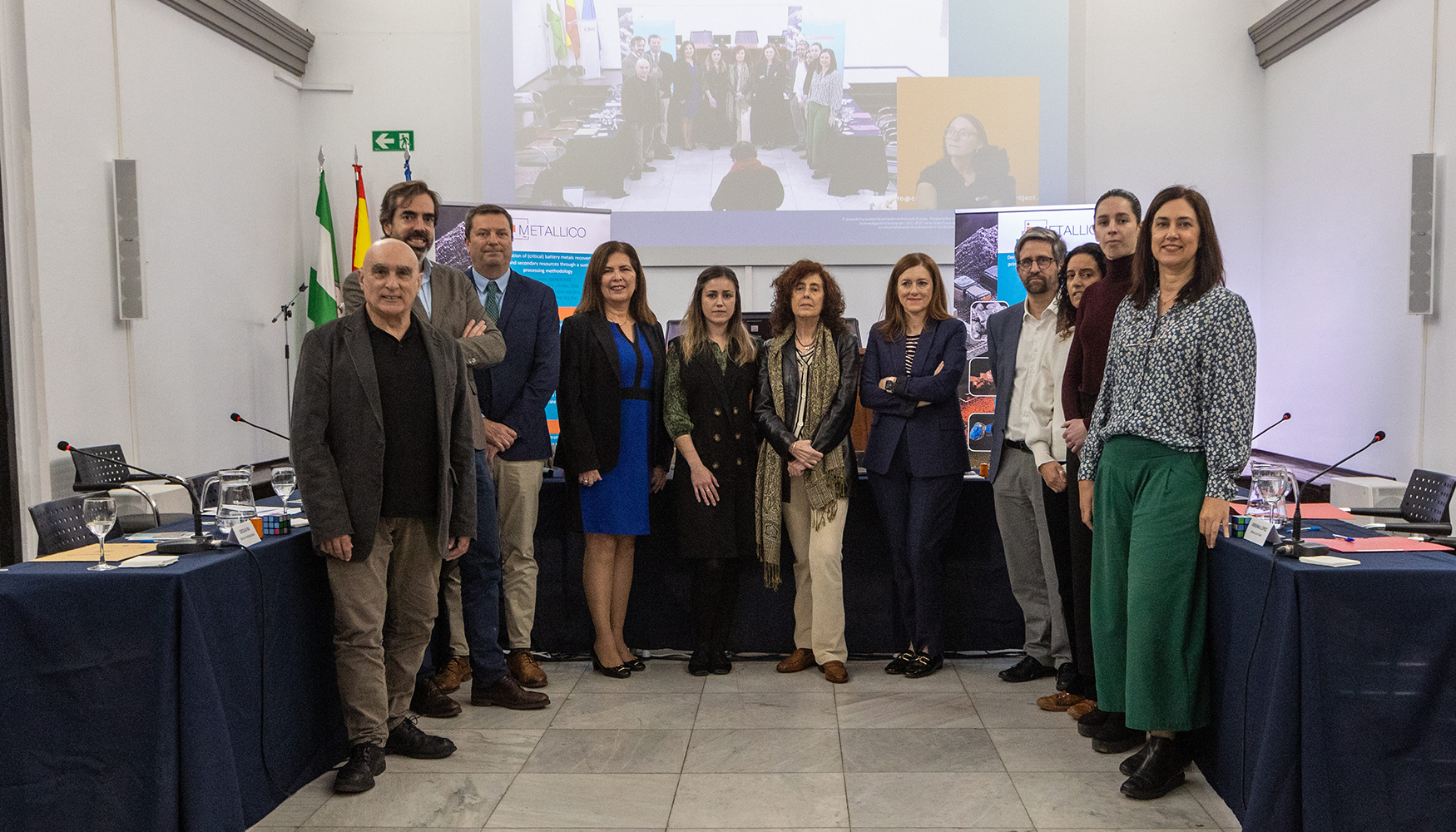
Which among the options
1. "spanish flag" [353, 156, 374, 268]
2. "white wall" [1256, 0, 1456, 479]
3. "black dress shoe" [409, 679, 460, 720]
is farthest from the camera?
"spanish flag" [353, 156, 374, 268]

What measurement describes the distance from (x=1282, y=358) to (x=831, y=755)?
5.12 meters

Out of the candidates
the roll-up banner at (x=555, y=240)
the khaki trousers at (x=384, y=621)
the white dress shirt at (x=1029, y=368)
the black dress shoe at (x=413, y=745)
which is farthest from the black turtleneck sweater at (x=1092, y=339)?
the roll-up banner at (x=555, y=240)

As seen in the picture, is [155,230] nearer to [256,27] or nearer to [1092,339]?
[256,27]

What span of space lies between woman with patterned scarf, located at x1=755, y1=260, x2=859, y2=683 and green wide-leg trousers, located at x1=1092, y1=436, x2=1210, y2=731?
4.25 feet

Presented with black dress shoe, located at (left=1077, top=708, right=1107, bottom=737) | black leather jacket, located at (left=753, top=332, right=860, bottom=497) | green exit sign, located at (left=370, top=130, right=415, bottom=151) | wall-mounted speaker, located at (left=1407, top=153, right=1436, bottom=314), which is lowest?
black dress shoe, located at (left=1077, top=708, right=1107, bottom=737)

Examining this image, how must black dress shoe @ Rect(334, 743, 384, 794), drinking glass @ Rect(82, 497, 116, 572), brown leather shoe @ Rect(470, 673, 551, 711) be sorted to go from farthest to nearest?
brown leather shoe @ Rect(470, 673, 551, 711) → black dress shoe @ Rect(334, 743, 384, 794) → drinking glass @ Rect(82, 497, 116, 572)

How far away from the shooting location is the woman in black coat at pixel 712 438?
3762mm

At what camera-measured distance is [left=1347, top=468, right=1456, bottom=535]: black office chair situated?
10.1 feet

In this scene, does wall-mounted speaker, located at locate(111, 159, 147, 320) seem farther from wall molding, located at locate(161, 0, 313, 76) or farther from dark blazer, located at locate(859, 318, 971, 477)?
dark blazer, located at locate(859, 318, 971, 477)

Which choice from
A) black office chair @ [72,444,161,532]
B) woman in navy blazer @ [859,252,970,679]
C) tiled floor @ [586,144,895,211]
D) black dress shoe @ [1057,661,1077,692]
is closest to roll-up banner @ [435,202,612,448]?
tiled floor @ [586,144,895,211]

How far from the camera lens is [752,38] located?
6.83 metres

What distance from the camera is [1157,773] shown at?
2.59 meters

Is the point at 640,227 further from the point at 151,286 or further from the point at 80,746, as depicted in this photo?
the point at 80,746

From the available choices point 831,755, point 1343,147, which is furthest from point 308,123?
point 1343,147
